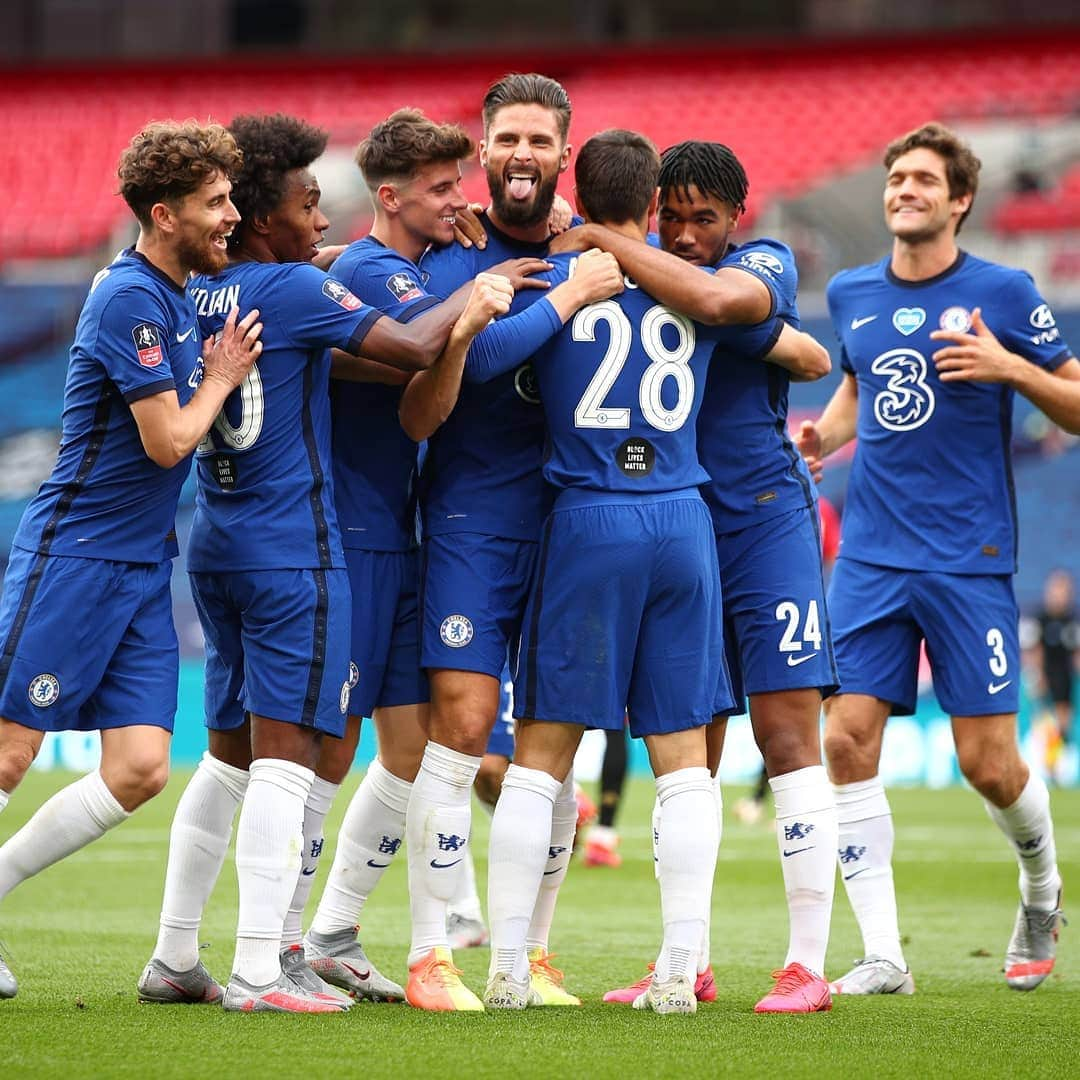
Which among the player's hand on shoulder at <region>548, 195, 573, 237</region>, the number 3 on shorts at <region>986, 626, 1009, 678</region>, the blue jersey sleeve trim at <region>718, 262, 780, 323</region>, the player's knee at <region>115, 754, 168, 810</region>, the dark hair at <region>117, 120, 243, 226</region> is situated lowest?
the player's knee at <region>115, 754, 168, 810</region>

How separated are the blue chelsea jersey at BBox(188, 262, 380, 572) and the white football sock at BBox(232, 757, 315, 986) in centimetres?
60

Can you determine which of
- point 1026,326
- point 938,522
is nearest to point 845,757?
point 938,522

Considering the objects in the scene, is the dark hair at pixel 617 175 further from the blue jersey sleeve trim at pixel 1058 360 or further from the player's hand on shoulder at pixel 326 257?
the blue jersey sleeve trim at pixel 1058 360

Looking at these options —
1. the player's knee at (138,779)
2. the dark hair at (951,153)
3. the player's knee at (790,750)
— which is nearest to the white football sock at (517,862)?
the player's knee at (790,750)

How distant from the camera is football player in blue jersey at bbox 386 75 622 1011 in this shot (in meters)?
4.78

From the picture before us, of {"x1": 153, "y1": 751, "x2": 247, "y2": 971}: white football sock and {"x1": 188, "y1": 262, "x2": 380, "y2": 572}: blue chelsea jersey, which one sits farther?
{"x1": 153, "y1": 751, "x2": 247, "y2": 971}: white football sock

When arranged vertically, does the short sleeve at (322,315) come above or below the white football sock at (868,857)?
above

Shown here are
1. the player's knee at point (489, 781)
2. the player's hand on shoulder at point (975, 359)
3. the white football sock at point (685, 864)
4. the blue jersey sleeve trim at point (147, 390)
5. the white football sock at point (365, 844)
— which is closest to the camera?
the blue jersey sleeve trim at point (147, 390)

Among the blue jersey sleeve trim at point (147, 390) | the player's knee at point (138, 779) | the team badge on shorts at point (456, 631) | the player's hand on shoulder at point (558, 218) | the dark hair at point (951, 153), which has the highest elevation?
the dark hair at point (951, 153)

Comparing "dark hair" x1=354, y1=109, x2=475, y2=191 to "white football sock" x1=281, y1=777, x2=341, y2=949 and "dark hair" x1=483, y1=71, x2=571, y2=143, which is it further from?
"white football sock" x1=281, y1=777, x2=341, y2=949

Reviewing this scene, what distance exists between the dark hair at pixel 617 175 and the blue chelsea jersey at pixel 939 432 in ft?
4.80

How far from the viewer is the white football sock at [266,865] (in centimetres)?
453

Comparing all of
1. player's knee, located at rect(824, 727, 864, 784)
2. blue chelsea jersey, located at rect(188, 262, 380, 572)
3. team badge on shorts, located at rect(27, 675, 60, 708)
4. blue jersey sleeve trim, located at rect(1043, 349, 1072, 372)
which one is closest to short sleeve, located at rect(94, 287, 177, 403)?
blue chelsea jersey, located at rect(188, 262, 380, 572)

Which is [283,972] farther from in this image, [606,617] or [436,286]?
[436,286]
